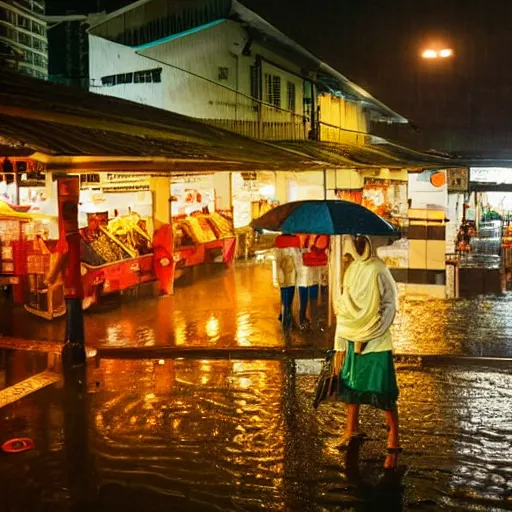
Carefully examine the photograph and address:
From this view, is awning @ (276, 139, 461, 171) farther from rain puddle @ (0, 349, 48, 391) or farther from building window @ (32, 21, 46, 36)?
building window @ (32, 21, 46, 36)

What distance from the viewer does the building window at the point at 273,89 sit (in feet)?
86.5

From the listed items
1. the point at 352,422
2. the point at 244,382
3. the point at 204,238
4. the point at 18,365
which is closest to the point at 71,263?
the point at 18,365

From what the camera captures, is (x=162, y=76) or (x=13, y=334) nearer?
(x=13, y=334)

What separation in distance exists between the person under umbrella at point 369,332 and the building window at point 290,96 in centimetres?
2154

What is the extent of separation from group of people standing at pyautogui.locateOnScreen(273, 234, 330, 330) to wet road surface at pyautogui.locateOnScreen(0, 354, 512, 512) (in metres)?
2.56

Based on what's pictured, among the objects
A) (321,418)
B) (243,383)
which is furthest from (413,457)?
(243,383)

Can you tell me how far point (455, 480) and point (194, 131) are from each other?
469 inches

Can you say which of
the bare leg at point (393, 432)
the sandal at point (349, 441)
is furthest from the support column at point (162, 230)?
the bare leg at point (393, 432)

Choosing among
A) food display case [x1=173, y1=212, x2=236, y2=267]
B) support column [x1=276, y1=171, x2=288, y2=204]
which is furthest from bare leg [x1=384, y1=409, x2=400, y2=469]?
support column [x1=276, y1=171, x2=288, y2=204]

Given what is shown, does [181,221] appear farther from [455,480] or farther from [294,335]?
[455,480]

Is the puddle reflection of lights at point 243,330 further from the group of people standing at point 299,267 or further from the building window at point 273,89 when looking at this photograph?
the building window at point 273,89

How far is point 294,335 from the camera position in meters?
11.9

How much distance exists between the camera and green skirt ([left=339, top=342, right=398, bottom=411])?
22.2 feet

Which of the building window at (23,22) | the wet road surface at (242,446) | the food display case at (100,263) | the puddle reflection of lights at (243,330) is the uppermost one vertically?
the building window at (23,22)
